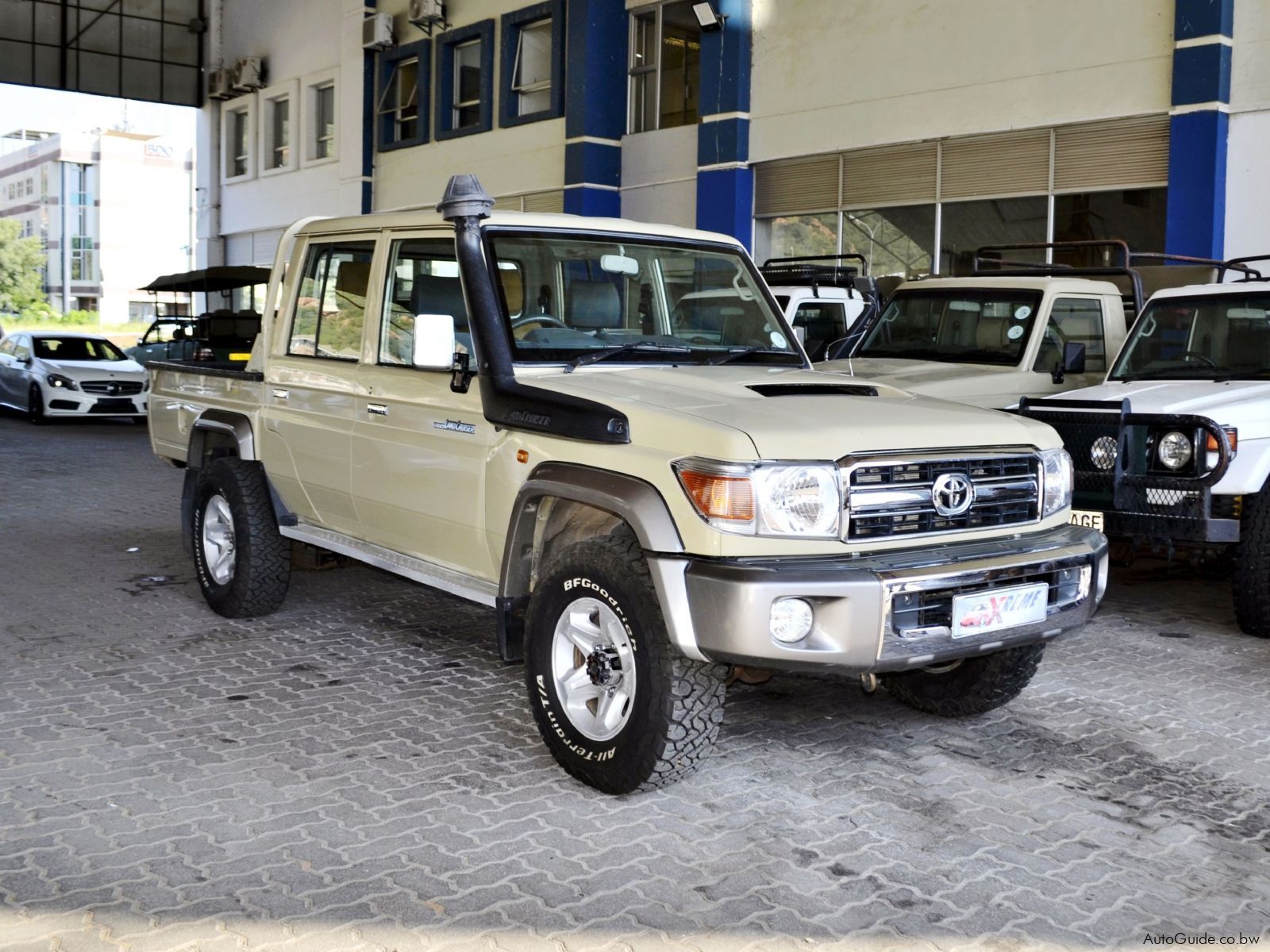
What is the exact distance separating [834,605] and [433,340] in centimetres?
179

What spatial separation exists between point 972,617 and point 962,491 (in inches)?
16.9

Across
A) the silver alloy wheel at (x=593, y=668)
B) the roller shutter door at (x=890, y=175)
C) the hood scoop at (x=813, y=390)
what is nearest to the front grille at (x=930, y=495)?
→ the hood scoop at (x=813, y=390)

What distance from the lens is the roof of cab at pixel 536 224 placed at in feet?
17.0

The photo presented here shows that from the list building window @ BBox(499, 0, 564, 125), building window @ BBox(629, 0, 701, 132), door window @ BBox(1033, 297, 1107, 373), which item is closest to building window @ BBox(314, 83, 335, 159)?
building window @ BBox(499, 0, 564, 125)

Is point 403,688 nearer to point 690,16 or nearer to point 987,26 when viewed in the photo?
point 987,26

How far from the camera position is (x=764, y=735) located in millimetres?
5031

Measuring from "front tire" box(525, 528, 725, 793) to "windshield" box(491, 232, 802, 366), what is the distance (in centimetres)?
103

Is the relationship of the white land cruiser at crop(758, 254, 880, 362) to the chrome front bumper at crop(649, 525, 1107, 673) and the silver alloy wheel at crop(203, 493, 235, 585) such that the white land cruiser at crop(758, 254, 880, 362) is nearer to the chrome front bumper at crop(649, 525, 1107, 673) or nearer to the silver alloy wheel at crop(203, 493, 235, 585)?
the silver alloy wheel at crop(203, 493, 235, 585)

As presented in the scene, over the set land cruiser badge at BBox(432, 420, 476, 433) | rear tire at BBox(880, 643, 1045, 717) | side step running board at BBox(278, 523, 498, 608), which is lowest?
rear tire at BBox(880, 643, 1045, 717)

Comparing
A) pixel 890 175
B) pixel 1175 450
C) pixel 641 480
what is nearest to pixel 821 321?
pixel 890 175

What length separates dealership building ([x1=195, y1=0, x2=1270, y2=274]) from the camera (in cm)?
1285

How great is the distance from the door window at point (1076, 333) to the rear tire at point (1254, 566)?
255 centimetres

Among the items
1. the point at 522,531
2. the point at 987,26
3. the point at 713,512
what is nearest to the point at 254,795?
the point at 522,531

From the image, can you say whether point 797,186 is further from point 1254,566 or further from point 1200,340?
point 1254,566
